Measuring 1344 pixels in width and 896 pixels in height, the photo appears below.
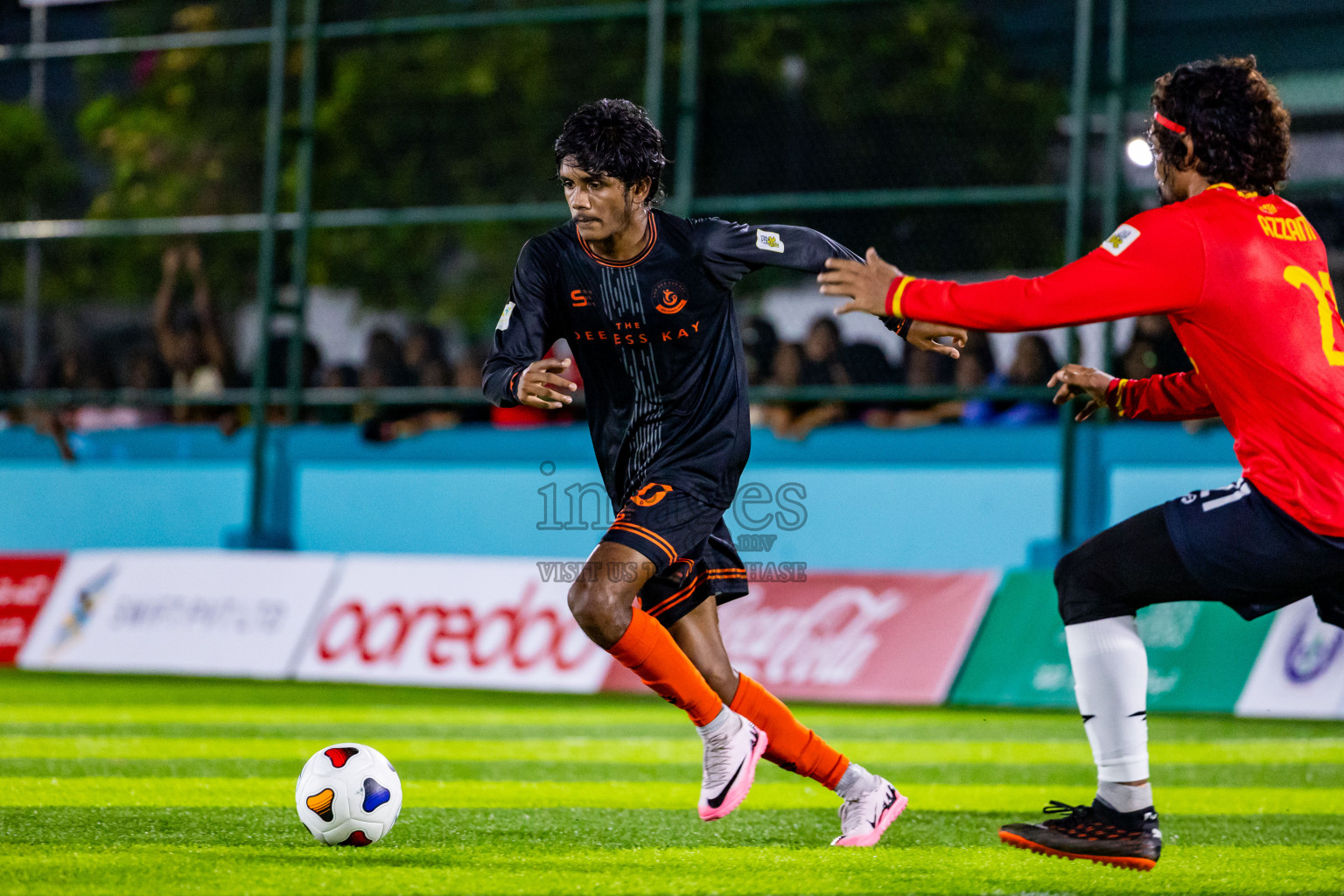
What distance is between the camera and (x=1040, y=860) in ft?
16.9

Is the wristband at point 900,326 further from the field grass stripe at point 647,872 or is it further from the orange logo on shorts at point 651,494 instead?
the field grass stripe at point 647,872

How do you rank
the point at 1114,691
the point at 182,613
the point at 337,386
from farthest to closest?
the point at 337,386 < the point at 182,613 < the point at 1114,691

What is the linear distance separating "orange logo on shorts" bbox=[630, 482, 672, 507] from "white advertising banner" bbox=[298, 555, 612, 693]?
254 inches

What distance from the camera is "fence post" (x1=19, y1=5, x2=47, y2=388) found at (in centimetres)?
1697

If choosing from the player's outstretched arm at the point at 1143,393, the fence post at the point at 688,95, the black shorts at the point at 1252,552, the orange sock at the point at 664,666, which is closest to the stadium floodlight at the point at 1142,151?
the player's outstretched arm at the point at 1143,393

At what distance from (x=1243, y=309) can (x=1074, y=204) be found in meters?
8.17

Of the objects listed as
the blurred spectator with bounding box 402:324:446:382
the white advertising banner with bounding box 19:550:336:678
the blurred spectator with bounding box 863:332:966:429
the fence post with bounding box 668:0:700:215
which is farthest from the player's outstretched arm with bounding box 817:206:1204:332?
the blurred spectator with bounding box 402:324:446:382

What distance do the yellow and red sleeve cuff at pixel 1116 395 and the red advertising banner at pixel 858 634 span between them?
6036 mm

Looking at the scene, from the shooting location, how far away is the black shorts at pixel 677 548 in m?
5.35

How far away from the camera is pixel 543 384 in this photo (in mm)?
5055

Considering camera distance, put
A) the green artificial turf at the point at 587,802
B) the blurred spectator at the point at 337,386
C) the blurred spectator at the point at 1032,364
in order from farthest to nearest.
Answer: the blurred spectator at the point at 337,386, the blurred spectator at the point at 1032,364, the green artificial turf at the point at 587,802

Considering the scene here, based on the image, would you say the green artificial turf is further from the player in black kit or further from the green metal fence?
the green metal fence

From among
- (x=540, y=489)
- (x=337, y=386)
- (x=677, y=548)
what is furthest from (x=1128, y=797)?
(x=337, y=386)

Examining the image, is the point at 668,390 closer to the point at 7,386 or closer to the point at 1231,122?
the point at 1231,122
